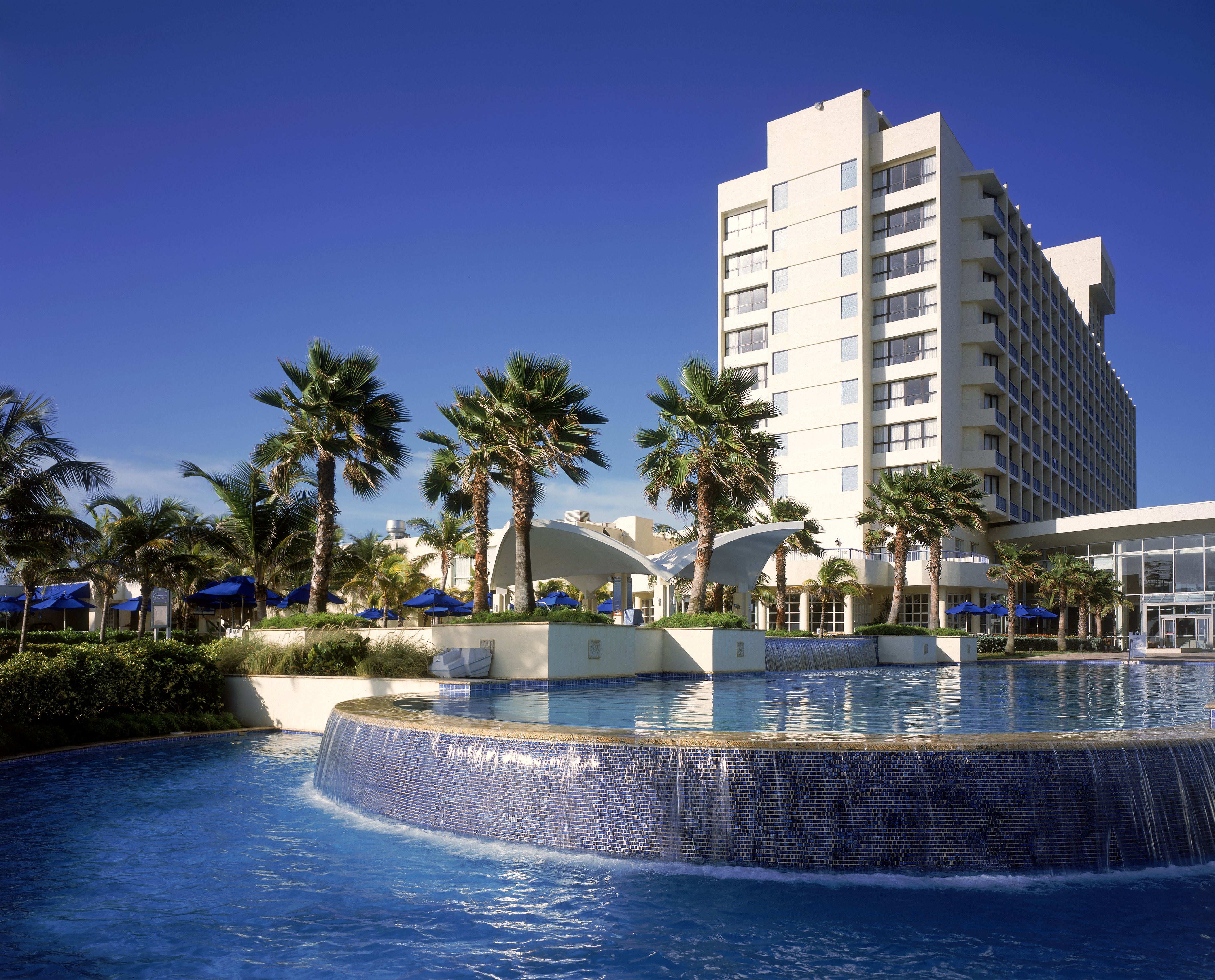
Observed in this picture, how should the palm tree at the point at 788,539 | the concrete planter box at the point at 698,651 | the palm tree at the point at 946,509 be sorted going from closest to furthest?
the concrete planter box at the point at 698,651 < the palm tree at the point at 946,509 < the palm tree at the point at 788,539

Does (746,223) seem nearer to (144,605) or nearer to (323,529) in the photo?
(144,605)

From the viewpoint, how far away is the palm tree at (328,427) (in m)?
20.4

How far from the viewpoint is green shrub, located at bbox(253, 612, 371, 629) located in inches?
719

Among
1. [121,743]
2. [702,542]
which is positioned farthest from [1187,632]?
[121,743]

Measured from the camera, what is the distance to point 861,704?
49.4 feet

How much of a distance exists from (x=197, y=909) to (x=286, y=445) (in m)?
15.2

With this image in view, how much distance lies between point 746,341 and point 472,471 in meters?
38.9

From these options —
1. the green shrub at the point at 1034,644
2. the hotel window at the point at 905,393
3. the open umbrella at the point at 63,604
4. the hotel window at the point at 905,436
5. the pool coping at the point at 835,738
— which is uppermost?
the hotel window at the point at 905,393

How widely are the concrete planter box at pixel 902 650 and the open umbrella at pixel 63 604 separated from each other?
3118 centimetres

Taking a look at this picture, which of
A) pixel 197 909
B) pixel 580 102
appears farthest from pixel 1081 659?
pixel 197 909

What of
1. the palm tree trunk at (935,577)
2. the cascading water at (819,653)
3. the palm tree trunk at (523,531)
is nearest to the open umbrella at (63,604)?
the palm tree trunk at (523,531)

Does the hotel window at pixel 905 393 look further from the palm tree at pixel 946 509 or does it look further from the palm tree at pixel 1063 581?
the palm tree at pixel 946 509

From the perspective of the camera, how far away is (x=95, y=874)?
709 cm

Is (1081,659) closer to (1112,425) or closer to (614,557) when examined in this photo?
(614,557)
